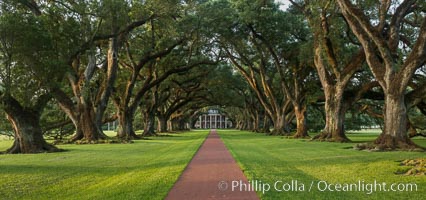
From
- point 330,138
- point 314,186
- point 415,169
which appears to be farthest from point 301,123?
point 314,186

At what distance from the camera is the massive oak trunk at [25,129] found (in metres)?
20.2

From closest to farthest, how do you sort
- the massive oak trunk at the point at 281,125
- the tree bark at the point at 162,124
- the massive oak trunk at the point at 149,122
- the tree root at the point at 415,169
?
the tree root at the point at 415,169
the massive oak trunk at the point at 281,125
the massive oak trunk at the point at 149,122
the tree bark at the point at 162,124

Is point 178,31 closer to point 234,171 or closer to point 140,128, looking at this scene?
point 234,171

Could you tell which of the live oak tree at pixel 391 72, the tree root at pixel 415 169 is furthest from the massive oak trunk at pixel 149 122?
the tree root at pixel 415 169

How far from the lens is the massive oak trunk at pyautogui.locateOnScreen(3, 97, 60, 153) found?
20.2m

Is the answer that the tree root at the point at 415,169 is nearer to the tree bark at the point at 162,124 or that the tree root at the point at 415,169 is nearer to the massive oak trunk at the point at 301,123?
the massive oak trunk at the point at 301,123

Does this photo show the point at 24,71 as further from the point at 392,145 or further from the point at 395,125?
the point at 395,125

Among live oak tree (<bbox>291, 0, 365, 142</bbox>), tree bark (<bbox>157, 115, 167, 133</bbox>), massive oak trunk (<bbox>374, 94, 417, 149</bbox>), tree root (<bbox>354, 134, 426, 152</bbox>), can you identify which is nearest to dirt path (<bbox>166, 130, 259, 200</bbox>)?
tree root (<bbox>354, 134, 426, 152</bbox>)

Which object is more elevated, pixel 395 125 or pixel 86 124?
pixel 86 124

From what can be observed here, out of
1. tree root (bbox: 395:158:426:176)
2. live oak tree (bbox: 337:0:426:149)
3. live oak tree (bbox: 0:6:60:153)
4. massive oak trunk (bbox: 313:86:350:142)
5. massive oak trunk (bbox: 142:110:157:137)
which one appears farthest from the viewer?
massive oak trunk (bbox: 142:110:157:137)

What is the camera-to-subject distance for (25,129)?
20.6 m

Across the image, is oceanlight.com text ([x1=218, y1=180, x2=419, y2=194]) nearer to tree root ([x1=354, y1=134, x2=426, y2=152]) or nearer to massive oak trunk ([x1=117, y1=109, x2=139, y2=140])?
tree root ([x1=354, y1=134, x2=426, y2=152])

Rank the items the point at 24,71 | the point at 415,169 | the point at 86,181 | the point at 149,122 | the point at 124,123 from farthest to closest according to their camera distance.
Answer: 1. the point at 149,122
2. the point at 124,123
3. the point at 24,71
4. the point at 415,169
5. the point at 86,181

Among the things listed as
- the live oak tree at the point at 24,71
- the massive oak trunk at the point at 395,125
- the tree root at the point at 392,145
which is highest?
the live oak tree at the point at 24,71
